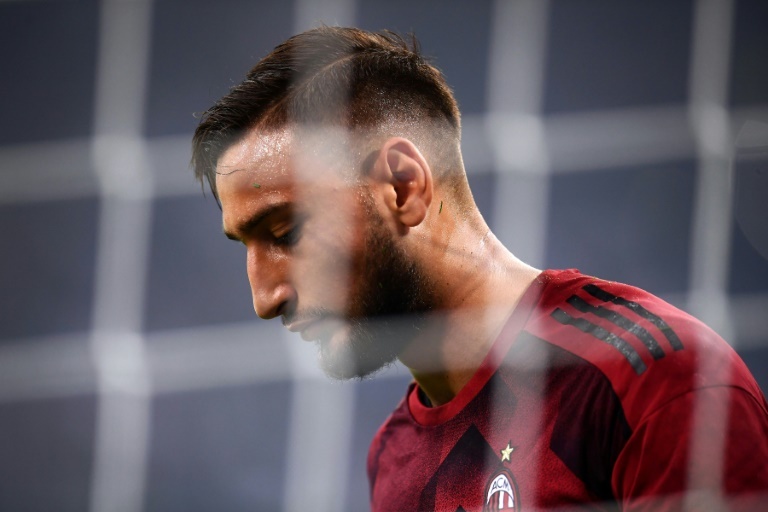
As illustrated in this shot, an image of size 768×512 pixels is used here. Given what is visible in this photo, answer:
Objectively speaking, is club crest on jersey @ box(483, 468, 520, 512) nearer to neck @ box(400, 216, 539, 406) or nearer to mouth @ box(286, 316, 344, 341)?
neck @ box(400, 216, 539, 406)

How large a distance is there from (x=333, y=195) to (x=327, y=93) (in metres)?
0.12

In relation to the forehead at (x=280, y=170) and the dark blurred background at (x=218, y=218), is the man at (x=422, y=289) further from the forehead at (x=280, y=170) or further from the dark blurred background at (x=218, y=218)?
the dark blurred background at (x=218, y=218)

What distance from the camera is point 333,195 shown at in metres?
0.85

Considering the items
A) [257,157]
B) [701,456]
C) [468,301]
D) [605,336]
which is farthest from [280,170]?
[701,456]

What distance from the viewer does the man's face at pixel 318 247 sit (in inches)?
32.9

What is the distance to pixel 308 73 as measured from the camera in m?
0.90

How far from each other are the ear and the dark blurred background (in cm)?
125

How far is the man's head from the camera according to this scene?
84 cm

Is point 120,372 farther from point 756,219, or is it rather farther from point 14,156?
point 756,219

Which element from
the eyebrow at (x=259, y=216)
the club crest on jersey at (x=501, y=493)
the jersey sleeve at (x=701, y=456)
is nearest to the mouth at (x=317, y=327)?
the eyebrow at (x=259, y=216)

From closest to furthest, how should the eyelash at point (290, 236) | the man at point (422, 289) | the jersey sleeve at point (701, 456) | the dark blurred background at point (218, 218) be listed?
the jersey sleeve at point (701, 456) → the man at point (422, 289) → the eyelash at point (290, 236) → the dark blurred background at point (218, 218)

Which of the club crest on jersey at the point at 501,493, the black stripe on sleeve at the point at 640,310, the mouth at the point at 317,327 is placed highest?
the black stripe on sleeve at the point at 640,310

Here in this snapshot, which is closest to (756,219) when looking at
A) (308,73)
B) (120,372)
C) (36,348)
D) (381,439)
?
(381,439)

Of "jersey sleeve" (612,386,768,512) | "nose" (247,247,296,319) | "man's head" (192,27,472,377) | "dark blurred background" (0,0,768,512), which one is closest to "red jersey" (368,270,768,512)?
"jersey sleeve" (612,386,768,512)
